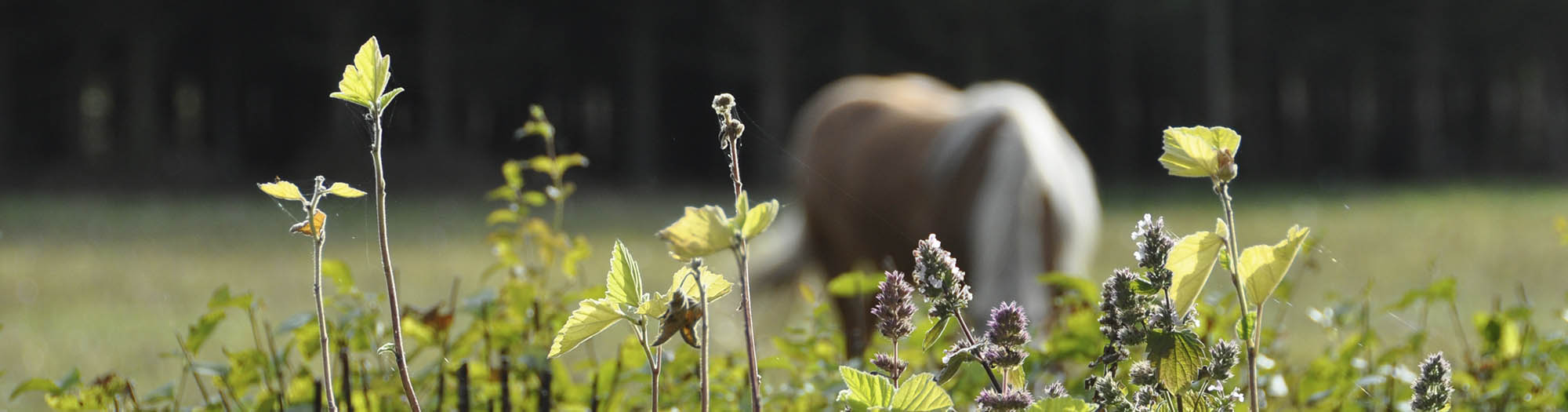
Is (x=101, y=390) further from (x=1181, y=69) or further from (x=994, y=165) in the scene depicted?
(x=1181, y=69)

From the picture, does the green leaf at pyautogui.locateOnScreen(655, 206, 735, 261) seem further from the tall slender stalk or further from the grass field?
the grass field

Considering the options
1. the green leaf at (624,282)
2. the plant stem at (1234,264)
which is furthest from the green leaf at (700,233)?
the plant stem at (1234,264)

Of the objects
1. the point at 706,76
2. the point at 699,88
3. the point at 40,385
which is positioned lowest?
the point at 40,385

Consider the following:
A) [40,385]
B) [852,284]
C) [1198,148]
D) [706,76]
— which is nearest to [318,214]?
[1198,148]

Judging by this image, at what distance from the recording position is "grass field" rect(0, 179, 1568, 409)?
5164mm

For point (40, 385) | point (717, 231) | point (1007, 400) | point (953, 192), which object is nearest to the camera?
point (717, 231)

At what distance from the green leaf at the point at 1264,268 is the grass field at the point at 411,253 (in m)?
0.51

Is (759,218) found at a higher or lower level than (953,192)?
lower

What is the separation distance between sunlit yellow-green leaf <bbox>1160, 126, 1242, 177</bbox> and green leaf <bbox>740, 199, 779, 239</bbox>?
0.18m

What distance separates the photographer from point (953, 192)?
3.72 meters

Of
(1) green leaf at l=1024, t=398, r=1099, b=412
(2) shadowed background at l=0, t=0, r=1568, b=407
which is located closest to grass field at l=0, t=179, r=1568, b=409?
(2) shadowed background at l=0, t=0, r=1568, b=407

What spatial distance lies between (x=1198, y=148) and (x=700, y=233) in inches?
8.7

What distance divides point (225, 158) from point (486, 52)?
4.92 m

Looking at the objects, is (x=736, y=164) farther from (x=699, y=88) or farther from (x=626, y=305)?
(x=699, y=88)
